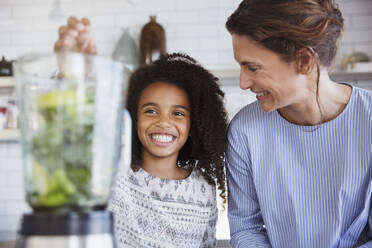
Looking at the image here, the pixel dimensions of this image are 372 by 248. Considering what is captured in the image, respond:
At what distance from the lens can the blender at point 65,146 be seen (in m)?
0.59

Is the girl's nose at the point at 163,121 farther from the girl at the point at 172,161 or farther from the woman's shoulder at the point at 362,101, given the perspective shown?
the woman's shoulder at the point at 362,101

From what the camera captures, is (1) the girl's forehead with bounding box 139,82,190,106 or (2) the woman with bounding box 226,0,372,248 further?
(1) the girl's forehead with bounding box 139,82,190,106

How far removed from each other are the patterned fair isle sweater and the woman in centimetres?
12

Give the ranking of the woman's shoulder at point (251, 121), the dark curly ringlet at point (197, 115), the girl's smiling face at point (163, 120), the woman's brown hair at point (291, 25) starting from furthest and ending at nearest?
the dark curly ringlet at point (197, 115) → the girl's smiling face at point (163, 120) → the woman's shoulder at point (251, 121) → the woman's brown hair at point (291, 25)

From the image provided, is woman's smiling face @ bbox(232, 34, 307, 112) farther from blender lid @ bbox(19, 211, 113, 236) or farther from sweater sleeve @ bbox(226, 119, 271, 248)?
blender lid @ bbox(19, 211, 113, 236)

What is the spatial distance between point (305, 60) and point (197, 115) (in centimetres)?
54

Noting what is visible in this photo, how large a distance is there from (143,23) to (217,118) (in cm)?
161

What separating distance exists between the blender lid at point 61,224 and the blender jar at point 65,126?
0.7 inches

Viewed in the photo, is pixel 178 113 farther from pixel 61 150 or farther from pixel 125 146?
pixel 61 150

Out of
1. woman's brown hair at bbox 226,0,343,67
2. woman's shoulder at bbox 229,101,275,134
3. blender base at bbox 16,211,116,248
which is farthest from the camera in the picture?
woman's shoulder at bbox 229,101,275,134

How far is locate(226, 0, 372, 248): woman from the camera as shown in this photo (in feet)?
3.90

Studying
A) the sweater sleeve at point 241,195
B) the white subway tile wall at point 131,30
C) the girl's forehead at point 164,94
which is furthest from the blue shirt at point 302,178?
the white subway tile wall at point 131,30

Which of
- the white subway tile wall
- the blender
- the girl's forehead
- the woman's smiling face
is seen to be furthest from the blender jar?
the white subway tile wall

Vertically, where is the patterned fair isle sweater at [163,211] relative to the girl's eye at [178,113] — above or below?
below
